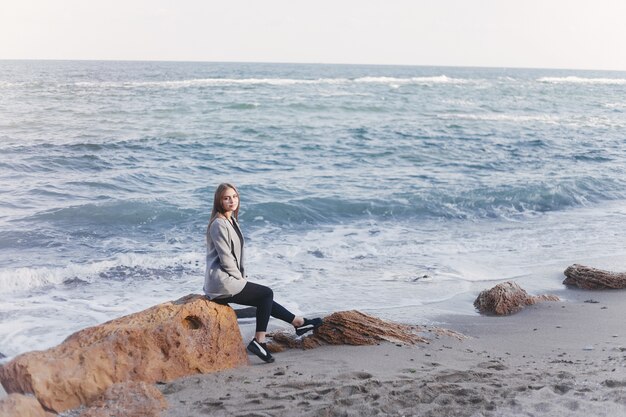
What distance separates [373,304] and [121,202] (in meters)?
6.56

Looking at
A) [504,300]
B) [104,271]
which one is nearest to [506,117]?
[504,300]

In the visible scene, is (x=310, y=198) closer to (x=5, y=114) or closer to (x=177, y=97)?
(x=5, y=114)

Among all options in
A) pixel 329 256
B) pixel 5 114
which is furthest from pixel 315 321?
pixel 5 114

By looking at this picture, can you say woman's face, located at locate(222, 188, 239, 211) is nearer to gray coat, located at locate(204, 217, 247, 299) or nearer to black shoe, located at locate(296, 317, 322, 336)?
gray coat, located at locate(204, 217, 247, 299)

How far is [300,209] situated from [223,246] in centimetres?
718

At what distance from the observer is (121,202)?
12094 millimetres

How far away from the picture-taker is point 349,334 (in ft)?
17.7

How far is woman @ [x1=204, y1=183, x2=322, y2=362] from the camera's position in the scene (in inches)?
201

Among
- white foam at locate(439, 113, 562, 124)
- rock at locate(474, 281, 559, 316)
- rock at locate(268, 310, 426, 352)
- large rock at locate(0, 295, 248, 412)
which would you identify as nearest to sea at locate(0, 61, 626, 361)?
rock at locate(474, 281, 559, 316)


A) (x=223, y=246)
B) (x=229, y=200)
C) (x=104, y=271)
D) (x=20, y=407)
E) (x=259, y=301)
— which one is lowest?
(x=104, y=271)

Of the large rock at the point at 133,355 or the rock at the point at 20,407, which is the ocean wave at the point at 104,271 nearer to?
the large rock at the point at 133,355

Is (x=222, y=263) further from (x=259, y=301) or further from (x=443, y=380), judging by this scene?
(x=443, y=380)

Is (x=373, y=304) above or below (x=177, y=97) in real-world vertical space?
below

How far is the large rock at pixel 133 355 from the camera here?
410cm
